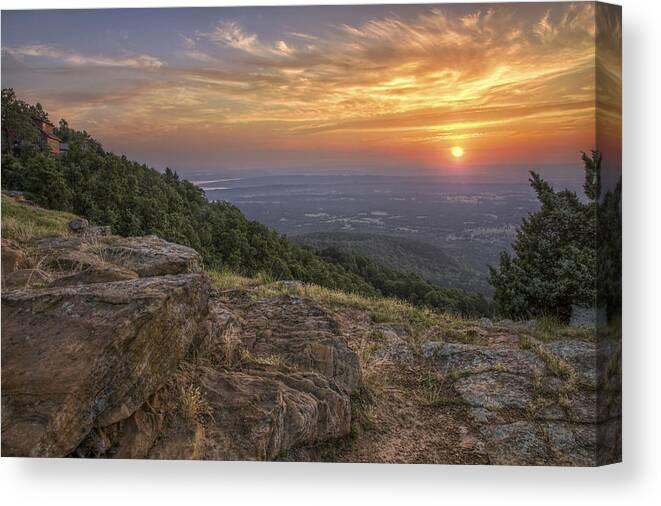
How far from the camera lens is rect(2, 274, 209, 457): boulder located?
14.9ft

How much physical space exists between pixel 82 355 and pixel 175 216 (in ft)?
15.3

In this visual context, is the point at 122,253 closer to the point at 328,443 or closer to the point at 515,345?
the point at 328,443

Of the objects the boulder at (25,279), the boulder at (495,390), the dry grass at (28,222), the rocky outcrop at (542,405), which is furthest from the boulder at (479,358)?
the dry grass at (28,222)

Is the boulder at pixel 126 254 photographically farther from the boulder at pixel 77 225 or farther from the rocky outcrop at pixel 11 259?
the boulder at pixel 77 225

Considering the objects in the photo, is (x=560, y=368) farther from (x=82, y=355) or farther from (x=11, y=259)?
(x=11, y=259)

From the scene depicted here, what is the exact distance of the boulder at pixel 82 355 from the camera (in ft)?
14.9

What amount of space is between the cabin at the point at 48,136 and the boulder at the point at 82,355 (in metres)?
2.77

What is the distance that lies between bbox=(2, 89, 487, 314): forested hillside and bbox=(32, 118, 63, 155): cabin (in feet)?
0.31

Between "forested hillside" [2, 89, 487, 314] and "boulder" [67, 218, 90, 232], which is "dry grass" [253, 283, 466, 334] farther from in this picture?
"boulder" [67, 218, 90, 232]

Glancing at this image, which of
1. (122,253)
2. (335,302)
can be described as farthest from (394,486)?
(122,253)

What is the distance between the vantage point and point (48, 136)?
24.3ft

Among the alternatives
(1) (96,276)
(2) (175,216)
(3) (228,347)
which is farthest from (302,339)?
(2) (175,216)

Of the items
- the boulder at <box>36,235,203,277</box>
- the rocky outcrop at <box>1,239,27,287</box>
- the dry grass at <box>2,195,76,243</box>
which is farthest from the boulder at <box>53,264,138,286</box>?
the dry grass at <box>2,195,76,243</box>

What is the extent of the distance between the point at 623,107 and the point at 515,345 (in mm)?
2841
